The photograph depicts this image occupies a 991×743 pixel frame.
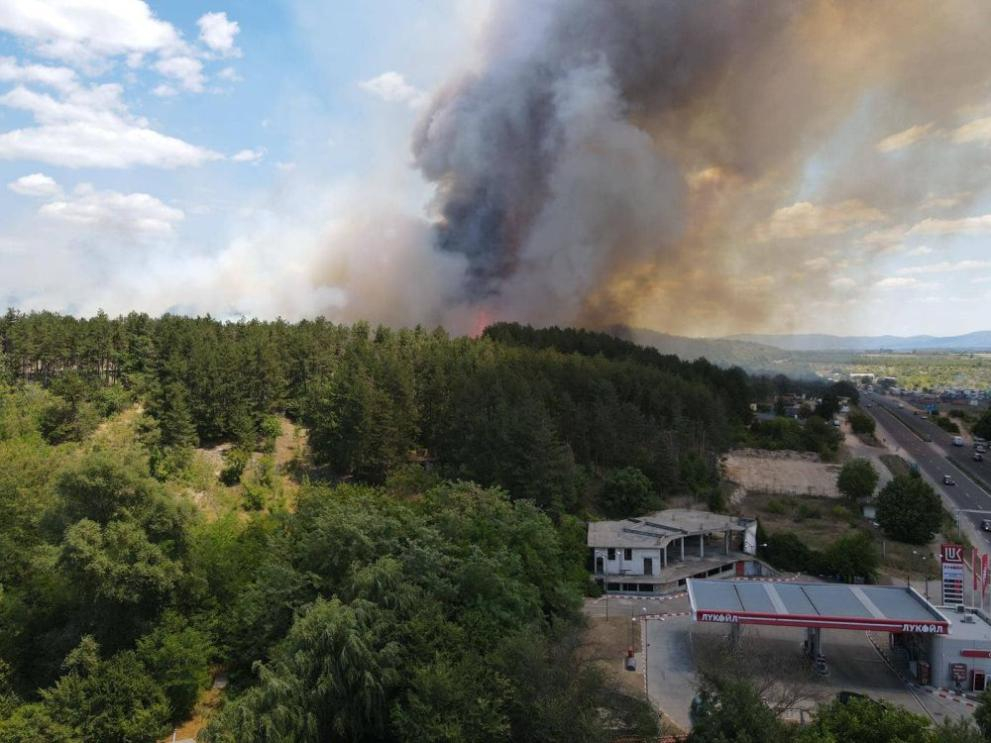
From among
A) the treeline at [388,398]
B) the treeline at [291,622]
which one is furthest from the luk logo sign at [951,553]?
the treeline at [388,398]

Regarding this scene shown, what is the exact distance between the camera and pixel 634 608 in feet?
100

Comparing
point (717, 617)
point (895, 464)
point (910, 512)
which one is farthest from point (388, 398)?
point (895, 464)

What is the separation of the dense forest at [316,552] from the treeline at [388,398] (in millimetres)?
216

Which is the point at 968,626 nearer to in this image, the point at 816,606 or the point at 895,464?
the point at 816,606

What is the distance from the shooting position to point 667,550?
35938mm

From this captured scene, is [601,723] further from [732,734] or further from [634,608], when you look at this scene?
[634,608]

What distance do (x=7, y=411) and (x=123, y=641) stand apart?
95.3 feet

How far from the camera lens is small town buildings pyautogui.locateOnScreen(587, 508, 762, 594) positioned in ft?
109

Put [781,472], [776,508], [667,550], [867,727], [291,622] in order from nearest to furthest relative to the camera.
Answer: [867,727] < [291,622] < [667,550] < [776,508] < [781,472]

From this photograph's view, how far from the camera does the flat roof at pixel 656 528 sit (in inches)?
1335

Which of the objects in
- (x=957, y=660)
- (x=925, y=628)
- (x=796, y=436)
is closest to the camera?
(x=957, y=660)

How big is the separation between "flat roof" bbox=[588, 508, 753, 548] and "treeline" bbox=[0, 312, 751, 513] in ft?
9.08

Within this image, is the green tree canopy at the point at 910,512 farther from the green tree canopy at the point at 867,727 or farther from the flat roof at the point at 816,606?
the green tree canopy at the point at 867,727

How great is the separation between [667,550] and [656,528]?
1.38 meters
